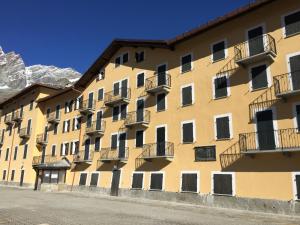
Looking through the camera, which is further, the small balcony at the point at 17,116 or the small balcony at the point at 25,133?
the small balcony at the point at 17,116

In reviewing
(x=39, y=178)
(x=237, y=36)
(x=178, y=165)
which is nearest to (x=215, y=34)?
(x=237, y=36)

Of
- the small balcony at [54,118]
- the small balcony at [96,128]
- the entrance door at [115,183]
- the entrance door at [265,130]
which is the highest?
the small balcony at [54,118]

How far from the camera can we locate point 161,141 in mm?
27234

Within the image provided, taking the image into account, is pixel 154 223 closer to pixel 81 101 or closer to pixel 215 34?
pixel 215 34

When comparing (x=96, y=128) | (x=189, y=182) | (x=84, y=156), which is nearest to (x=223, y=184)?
(x=189, y=182)

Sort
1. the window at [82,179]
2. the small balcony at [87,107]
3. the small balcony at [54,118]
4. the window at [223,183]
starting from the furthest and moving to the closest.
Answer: the small balcony at [54,118], the small balcony at [87,107], the window at [82,179], the window at [223,183]

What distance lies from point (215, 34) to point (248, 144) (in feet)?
32.2

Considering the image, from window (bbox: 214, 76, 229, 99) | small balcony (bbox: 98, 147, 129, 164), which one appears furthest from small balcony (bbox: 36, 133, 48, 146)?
window (bbox: 214, 76, 229, 99)

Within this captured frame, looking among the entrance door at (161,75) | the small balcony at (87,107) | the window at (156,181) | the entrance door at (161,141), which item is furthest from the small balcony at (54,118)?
the window at (156,181)

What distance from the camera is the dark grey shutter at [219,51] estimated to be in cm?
2431

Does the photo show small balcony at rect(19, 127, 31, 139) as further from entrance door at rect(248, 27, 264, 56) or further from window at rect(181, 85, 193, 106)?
entrance door at rect(248, 27, 264, 56)

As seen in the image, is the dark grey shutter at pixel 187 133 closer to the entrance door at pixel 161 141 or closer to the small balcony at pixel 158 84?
the entrance door at pixel 161 141

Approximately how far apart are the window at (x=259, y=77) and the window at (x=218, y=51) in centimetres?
314

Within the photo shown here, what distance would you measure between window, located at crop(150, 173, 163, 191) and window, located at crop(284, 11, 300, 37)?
1496 cm
